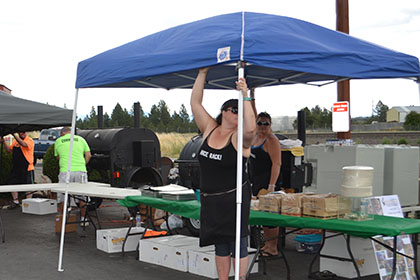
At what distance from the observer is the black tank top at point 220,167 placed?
4936mm

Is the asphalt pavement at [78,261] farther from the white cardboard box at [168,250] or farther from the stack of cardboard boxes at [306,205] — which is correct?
the stack of cardboard boxes at [306,205]

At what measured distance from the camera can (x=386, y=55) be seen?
5.70 meters

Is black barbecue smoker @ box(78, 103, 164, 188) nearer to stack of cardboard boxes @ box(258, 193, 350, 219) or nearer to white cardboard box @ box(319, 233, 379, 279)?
white cardboard box @ box(319, 233, 379, 279)

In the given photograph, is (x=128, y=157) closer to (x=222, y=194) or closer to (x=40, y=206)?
(x=40, y=206)

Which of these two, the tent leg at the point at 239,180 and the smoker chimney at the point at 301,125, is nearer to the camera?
the tent leg at the point at 239,180

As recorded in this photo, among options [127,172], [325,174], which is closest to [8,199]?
[127,172]

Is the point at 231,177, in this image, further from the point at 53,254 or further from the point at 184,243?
the point at 53,254

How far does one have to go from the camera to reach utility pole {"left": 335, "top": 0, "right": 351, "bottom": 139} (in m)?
11.6

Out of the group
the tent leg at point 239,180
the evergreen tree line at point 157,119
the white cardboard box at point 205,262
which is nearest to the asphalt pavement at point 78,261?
the white cardboard box at point 205,262

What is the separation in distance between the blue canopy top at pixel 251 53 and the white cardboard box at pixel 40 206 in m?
5.93

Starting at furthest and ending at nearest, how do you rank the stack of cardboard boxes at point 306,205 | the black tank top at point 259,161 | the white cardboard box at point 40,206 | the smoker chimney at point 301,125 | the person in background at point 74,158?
the white cardboard box at point 40,206, the smoker chimney at point 301,125, the person in background at point 74,158, the black tank top at point 259,161, the stack of cardboard boxes at point 306,205

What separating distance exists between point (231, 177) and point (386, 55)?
2.14 metres

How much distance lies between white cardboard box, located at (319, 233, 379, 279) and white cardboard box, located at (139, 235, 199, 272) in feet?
5.58

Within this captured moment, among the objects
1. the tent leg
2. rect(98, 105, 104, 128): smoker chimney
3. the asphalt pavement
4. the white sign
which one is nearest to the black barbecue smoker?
the asphalt pavement
